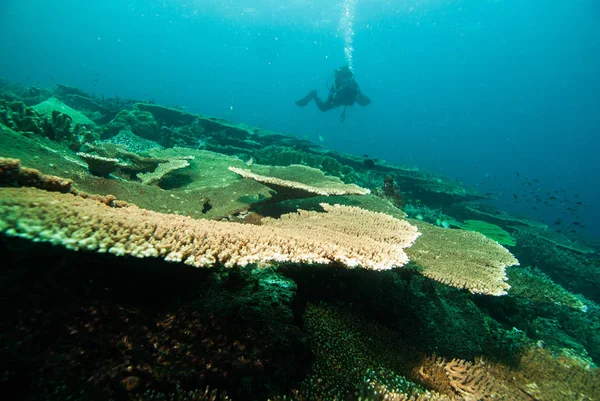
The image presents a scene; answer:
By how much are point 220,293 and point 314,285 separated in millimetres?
1227

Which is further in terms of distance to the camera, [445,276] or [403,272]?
[403,272]

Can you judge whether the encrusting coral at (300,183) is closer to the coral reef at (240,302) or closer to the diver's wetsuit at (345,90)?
the coral reef at (240,302)

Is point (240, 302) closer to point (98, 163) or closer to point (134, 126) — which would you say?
point (98, 163)

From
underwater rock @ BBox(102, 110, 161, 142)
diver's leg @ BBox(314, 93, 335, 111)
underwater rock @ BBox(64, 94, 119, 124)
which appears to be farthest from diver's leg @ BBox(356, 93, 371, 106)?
underwater rock @ BBox(64, 94, 119, 124)

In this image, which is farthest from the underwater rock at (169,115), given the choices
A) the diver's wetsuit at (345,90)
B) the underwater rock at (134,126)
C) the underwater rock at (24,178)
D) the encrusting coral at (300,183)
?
the underwater rock at (24,178)

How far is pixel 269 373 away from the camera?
224 centimetres

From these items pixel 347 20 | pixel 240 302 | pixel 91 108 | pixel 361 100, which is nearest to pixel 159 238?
pixel 240 302

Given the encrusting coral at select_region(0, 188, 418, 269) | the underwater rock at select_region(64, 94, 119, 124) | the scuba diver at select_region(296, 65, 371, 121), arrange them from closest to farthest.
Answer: the encrusting coral at select_region(0, 188, 418, 269) → the underwater rock at select_region(64, 94, 119, 124) → the scuba diver at select_region(296, 65, 371, 121)

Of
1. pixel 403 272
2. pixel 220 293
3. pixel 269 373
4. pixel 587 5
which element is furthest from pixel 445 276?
pixel 587 5

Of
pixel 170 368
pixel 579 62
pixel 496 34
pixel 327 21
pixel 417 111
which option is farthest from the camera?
pixel 417 111

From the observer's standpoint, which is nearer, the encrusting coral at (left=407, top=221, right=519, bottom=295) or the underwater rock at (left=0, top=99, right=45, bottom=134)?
the encrusting coral at (left=407, top=221, right=519, bottom=295)

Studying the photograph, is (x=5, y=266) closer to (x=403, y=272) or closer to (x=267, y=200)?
(x=267, y=200)

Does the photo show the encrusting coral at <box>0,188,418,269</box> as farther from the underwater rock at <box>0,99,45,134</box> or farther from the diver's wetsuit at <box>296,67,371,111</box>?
the diver's wetsuit at <box>296,67,371,111</box>

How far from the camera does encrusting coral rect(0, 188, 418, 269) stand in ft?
5.24
